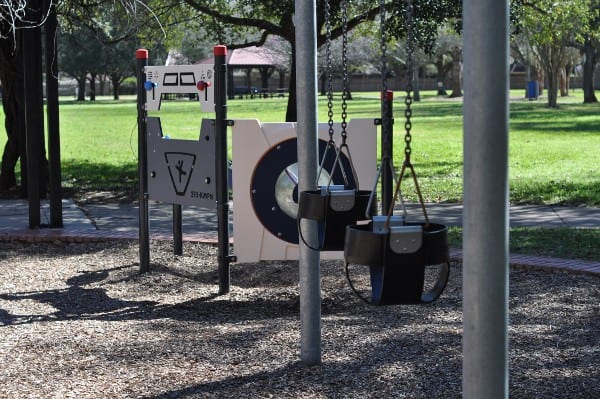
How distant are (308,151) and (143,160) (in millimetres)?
3560

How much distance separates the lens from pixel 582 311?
20.7ft

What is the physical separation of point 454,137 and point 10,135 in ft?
44.7

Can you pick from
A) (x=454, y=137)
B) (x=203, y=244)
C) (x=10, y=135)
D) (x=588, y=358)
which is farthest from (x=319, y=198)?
(x=454, y=137)

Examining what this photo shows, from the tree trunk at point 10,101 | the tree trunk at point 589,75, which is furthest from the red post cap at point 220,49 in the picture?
the tree trunk at point 589,75

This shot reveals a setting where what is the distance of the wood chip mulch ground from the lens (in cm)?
461

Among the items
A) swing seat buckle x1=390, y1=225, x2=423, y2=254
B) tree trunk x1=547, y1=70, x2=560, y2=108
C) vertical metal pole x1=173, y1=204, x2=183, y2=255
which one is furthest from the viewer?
tree trunk x1=547, y1=70, x2=560, y2=108

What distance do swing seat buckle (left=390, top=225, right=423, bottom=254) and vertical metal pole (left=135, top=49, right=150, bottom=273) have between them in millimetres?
5073

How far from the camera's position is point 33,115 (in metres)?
10.1

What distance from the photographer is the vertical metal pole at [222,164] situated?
7227mm

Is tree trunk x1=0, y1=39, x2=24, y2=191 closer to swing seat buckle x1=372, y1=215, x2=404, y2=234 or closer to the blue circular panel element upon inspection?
the blue circular panel element

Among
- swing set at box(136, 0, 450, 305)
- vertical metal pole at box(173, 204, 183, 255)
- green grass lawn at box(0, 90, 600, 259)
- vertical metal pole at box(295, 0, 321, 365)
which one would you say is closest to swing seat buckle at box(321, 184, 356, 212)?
swing set at box(136, 0, 450, 305)

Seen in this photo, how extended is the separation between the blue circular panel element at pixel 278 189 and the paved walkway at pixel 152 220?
139 cm

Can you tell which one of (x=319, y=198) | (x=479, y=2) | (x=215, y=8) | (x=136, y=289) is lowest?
(x=136, y=289)

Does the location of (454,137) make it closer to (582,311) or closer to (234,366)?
(582,311)
